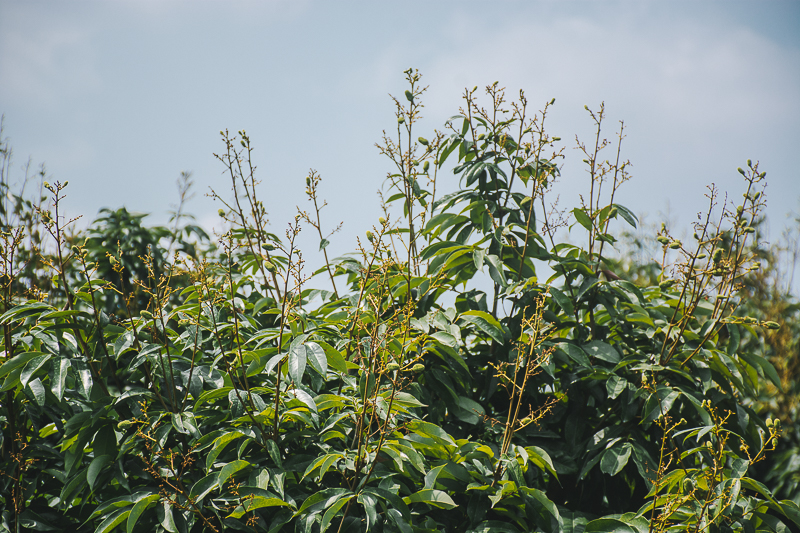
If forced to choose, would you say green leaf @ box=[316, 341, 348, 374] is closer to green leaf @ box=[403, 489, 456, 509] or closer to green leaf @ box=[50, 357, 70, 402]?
green leaf @ box=[403, 489, 456, 509]

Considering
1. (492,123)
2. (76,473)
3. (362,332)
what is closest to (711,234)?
(492,123)

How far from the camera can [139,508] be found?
151 cm

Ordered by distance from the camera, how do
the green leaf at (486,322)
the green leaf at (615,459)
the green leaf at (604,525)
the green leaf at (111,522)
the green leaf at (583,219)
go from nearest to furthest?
the green leaf at (111,522), the green leaf at (604,525), the green leaf at (615,459), the green leaf at (486,322), the green leaf at (583,219)

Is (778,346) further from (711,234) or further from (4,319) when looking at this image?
(4,319)

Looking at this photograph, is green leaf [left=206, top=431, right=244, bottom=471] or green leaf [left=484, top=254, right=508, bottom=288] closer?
green leaf [left=206, top=431, right=244, bottom=471]

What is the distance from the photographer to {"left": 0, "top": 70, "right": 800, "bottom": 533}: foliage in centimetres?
159

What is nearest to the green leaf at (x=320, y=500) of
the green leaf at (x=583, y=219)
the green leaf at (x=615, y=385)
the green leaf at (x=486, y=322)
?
the green leaf at (x=486, y=322)

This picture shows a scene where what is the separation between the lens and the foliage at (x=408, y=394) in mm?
1590

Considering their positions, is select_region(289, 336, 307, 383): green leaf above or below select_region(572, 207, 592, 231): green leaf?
below

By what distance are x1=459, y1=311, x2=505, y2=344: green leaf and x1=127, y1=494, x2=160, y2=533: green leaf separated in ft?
3.57

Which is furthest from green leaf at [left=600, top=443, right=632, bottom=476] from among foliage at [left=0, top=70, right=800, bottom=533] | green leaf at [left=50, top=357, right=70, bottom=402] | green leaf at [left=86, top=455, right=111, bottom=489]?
green leaf at [left=50, top=357, right=70, bottom=402]

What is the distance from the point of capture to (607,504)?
2.12m

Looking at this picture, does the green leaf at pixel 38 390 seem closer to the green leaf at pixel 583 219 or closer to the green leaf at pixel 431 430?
the green leaf at pixel 431 430

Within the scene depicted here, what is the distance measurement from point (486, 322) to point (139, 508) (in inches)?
47.4
